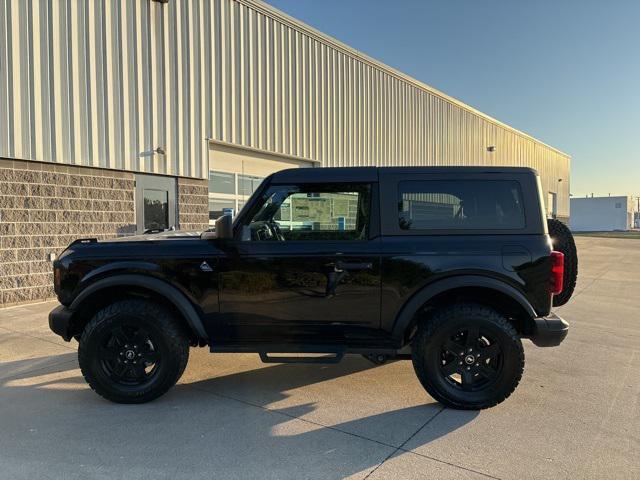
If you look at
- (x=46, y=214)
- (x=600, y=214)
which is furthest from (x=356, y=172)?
(x=600, y=214)

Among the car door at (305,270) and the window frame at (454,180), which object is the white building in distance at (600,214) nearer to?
the window frame at (454,180)

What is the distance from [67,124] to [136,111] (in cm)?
137

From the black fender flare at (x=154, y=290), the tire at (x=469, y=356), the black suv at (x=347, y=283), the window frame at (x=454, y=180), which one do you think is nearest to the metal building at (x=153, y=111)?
the black suv at (x=347, y=283)

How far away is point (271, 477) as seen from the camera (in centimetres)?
263

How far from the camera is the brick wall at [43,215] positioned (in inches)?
285

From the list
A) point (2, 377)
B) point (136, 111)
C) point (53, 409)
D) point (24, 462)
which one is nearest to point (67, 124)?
point (136, 111)

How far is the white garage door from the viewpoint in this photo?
35.3 ft

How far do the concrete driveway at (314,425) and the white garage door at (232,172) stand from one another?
21.1ft

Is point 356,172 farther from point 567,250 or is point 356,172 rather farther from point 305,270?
point 567,250

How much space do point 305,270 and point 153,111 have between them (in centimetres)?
693

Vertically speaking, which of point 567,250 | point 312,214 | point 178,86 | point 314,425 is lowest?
point 314,425

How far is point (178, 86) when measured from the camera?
9383 millimetres

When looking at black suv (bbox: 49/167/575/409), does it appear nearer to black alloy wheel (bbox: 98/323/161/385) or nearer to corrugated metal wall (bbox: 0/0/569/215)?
black alloy wheel (bbox: 98/323/161/385)

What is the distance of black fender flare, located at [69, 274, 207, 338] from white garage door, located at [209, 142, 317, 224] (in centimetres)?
695
